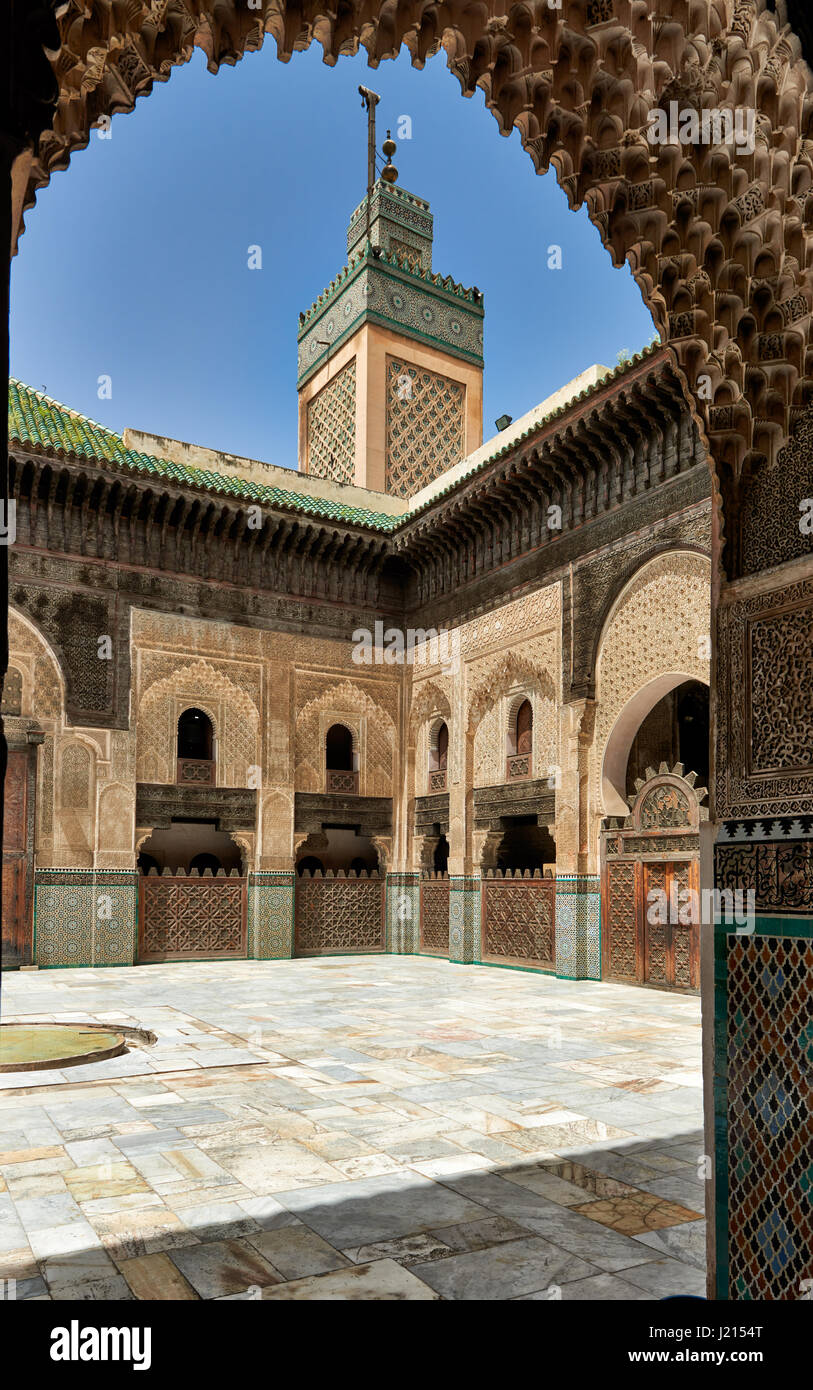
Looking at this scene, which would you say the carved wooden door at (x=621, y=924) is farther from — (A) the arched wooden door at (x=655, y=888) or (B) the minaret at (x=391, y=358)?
(B) the minaret at (x=391, y=358)

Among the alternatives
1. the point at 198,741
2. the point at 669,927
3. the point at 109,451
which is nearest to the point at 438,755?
the point at 198,741

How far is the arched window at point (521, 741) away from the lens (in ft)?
35.7

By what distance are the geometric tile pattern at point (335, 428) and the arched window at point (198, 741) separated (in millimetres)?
4657

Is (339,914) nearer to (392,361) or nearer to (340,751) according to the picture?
(340,751)

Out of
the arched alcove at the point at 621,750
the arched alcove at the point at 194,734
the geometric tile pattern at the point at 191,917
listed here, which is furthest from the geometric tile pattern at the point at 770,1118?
the arched alcove at the point at 194,734

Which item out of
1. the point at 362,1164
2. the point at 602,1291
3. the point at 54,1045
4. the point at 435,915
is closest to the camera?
the point at 602,1291

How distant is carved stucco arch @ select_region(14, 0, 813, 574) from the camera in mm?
2033

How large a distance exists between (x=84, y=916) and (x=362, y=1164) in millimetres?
7967

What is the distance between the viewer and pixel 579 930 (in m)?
9.66

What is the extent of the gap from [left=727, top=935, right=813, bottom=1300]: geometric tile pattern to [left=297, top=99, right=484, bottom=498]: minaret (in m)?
13.3

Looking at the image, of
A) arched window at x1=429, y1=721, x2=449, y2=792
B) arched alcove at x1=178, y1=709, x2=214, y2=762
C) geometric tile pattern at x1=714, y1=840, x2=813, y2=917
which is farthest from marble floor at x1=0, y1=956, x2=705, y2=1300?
arched window at x1=429, y1=721, x2=449, y2=792

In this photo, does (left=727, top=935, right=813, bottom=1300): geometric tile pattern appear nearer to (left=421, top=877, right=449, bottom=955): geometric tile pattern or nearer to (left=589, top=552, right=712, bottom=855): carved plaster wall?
(left=589, top=552, right=712, bottom=855): carved plaster wall
